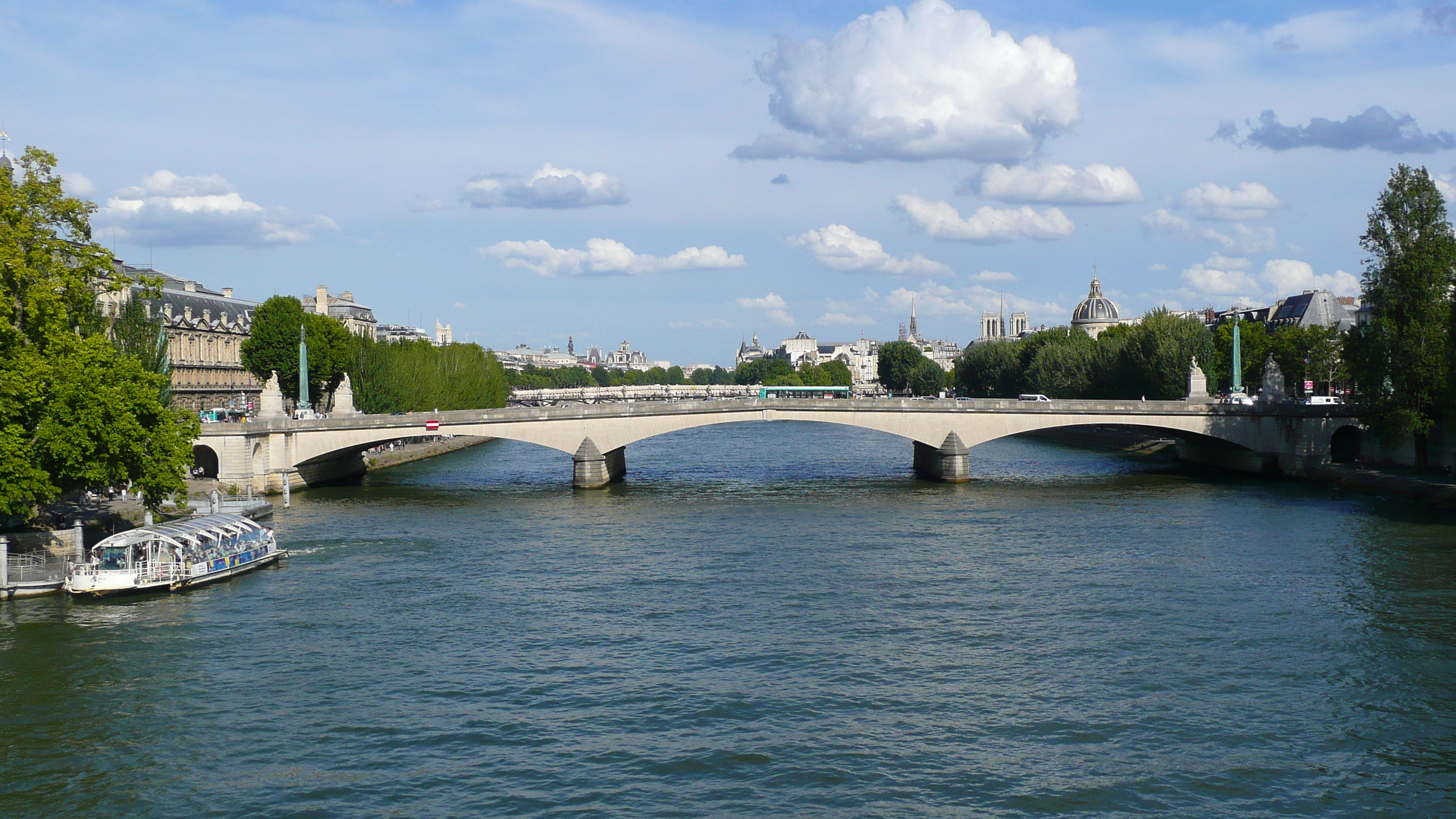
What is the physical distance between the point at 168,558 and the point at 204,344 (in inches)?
3006

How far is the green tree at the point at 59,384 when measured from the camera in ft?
110

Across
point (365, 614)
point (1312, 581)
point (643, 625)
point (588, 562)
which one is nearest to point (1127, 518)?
point (1312, 581)

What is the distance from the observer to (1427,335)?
5469cm

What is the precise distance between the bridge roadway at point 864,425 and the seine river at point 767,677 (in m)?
15.0

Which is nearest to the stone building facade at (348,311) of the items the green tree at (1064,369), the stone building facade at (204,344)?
the stone building facade at (204,344)

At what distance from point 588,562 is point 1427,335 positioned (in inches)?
1551

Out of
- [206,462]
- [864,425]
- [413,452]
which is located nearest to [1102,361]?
[864,425]

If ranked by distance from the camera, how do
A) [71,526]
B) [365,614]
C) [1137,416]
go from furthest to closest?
[1137,416], [71,526], [365,614]

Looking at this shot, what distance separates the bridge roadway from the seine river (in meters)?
15.0

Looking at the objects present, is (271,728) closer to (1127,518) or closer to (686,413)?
(1127,518)

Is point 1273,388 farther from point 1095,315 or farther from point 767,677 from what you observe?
point 1095,315

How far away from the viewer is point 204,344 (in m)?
105

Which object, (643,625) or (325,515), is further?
(325,515)

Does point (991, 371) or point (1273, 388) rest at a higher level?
point (991, 371)
